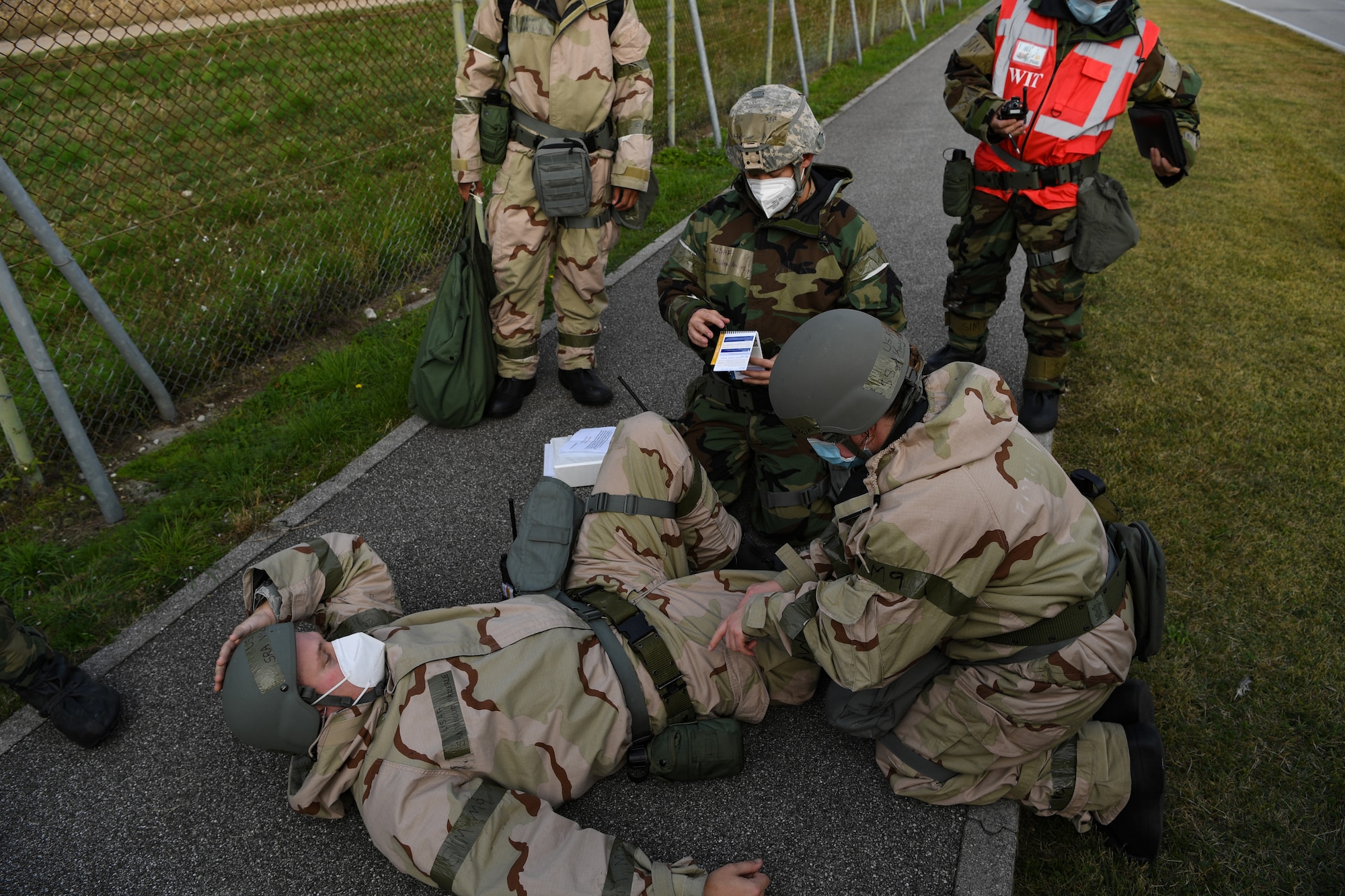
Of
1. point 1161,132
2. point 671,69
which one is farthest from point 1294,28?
point 1161,132

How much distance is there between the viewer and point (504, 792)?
2297 mm

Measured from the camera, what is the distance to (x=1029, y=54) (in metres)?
3.92

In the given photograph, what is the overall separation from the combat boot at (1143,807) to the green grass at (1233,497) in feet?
0.19

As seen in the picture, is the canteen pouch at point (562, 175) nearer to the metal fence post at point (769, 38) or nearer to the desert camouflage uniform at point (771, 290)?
the desert camouflage uniform at point (771, 290)

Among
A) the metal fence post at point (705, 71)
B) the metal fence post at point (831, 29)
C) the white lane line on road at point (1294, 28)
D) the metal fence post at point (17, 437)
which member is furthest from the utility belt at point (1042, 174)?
the white lane line on road at point (1294, 28)

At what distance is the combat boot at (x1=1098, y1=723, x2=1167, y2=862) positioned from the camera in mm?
2434

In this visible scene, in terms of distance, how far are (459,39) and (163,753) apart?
4625mm

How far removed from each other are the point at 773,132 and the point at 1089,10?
1.76 m

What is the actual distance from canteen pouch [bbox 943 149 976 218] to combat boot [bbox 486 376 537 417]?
2490 millimetres

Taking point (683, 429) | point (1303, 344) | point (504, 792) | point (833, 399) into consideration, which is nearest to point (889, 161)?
point (1303, 344)

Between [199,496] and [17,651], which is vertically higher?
[17,651]

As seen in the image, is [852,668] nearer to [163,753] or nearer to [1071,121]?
[163,753]

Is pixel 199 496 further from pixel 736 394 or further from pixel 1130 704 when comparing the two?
pixel 1130 704

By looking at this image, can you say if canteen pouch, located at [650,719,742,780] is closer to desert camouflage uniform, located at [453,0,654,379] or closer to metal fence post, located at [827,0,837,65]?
desert camouflage uniform, located at [453,0,654,379]
